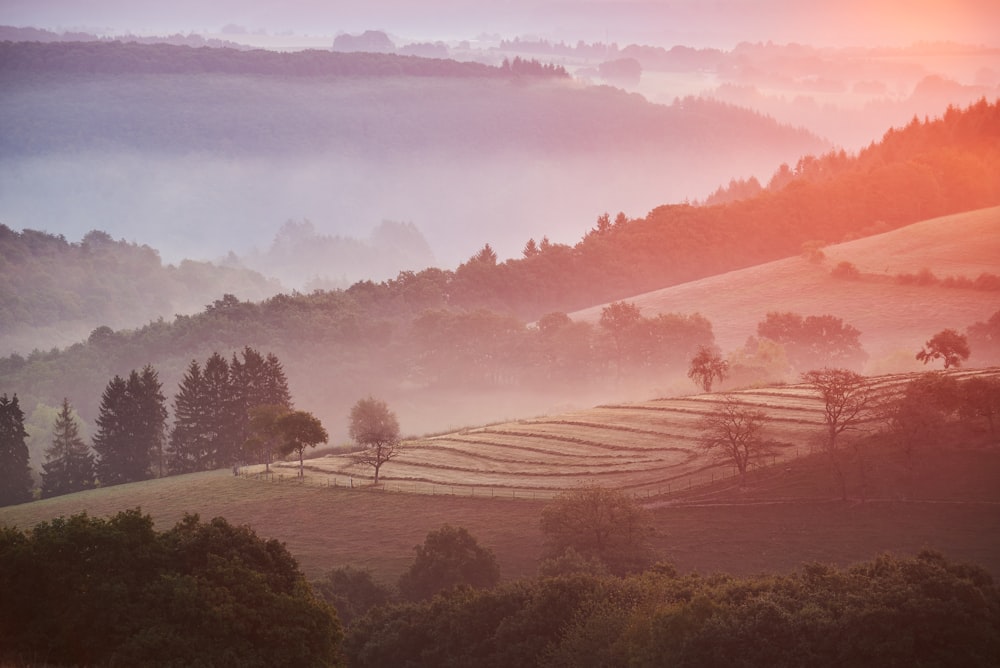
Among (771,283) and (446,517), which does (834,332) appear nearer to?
(771,283)

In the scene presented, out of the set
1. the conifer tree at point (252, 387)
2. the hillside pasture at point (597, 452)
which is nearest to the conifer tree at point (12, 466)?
the conifer tree at point (252, 387)

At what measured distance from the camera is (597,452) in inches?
3642

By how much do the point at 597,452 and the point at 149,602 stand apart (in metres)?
57.1

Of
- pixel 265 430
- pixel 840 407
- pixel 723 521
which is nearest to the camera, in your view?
pixel 723 521

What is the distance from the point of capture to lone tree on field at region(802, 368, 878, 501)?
3041 inches

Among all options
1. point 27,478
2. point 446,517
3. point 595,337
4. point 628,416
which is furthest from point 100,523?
point 595,337

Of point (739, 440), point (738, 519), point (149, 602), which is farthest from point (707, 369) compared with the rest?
point (149, 602)

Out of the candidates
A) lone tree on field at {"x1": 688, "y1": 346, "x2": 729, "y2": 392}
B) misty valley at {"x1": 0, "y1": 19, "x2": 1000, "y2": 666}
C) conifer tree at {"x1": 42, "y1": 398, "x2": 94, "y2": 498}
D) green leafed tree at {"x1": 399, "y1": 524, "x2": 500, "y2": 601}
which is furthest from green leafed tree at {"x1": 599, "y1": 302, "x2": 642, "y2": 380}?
green leafed tree at {"x1": 399, "y1": 524, "x2": 500, "y2": 601}

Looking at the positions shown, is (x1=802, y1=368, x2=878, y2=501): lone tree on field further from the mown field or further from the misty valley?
the mown field

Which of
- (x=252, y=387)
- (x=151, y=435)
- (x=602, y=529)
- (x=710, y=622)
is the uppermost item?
(x=252, y=387)

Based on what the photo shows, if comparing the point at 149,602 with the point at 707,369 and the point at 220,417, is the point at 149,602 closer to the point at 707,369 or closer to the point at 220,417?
the point at 220,417

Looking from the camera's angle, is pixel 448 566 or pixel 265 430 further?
pixel 265 430

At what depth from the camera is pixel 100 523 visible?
1736 inches

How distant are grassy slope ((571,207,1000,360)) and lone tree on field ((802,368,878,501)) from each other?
5211cm
